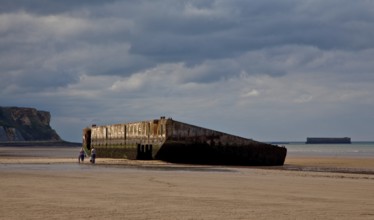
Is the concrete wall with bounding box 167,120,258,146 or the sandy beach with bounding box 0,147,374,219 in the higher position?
the concrete wall with bounding box 167,120,258,146

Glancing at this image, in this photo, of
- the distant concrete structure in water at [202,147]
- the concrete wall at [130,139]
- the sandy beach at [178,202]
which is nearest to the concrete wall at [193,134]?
the distant concrete structure in water at [202,147]

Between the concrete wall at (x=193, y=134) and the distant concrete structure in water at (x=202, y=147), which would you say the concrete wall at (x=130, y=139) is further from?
the concrete wall at (x=193, y=134)

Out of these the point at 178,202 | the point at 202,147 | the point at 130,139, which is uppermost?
the point at 130,139

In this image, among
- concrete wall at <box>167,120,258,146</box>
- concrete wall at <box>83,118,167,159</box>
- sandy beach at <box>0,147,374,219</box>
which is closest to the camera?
sandy beach at <box>0,147,374,219</box>

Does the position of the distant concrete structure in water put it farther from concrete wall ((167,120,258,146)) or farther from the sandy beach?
the sandy beach

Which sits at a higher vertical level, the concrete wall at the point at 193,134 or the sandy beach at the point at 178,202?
the concrete wall at the point at 193,134

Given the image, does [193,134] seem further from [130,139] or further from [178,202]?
[178,202]

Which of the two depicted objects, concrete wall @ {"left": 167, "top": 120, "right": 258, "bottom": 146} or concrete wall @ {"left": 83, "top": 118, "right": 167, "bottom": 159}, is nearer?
concrete wall @ {"left": 167, "top": 120, "right": 258, "bottom": 146}

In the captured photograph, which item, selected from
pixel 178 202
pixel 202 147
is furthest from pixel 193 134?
pixel 178 202

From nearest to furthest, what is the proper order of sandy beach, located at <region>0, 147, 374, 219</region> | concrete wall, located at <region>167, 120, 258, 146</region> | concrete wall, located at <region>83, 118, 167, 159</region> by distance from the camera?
sandy beach, located at <region>0, 147, 374, 219</region>
concrete wall, located at <region>167, 120, 258, 146</region>
concrete wall, located at <region>83, 118, 167, 159</region>

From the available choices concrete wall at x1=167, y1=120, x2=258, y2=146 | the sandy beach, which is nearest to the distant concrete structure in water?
concrete wall at x1=167, y1=120, x2=258, y2=146

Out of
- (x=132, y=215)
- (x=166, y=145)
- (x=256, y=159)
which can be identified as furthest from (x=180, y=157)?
(x=132, y=215)

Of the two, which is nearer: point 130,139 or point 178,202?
point 178,202

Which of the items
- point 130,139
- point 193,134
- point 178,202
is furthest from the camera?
point 130,139
